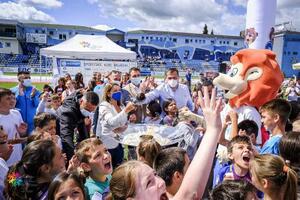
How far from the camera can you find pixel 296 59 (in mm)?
54938

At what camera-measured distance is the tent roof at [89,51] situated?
15508 mm

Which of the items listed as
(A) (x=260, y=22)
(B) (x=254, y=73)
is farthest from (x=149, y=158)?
(A) (x=260, y=22)

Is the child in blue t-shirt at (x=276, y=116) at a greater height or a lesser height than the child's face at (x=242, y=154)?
greater

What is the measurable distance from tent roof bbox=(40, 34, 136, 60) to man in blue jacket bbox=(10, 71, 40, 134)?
9275 mm

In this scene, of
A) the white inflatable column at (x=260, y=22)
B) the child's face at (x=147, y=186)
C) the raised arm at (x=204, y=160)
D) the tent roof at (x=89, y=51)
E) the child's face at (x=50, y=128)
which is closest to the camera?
the raised arm at (x=204, y=160)

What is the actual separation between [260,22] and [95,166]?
407 centimetres

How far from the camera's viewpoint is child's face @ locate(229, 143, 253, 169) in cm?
279

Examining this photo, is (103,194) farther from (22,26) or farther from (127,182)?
(22,26)

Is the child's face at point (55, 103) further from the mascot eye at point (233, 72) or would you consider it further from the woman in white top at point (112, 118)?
the mascot eye at point (233, 72)

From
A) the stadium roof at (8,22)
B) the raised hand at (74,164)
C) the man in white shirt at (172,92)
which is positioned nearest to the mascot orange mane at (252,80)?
the man in white shirt at (172,92)

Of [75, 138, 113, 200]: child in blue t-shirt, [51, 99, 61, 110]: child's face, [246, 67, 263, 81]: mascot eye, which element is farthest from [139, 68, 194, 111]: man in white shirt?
[75, 138, 113, 200]: child in blue t-shirt

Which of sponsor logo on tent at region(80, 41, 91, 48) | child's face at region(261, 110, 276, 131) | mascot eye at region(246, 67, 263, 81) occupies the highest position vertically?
sponsor logo on tent at region(80, 41, 91, 48)

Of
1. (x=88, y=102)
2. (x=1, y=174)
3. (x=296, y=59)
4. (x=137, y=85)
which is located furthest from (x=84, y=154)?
(x=296, y=59)

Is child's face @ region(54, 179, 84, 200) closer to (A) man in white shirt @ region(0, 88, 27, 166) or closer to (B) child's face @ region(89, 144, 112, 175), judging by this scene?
(B) child's face @ region(89, 144, 112, 175)
